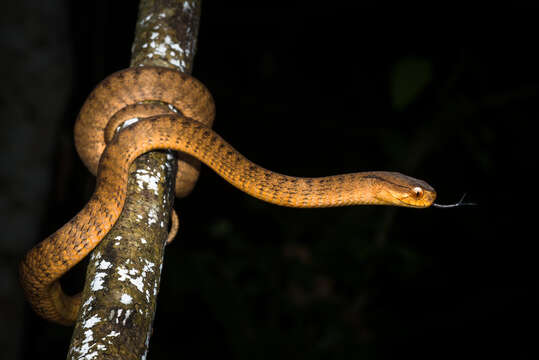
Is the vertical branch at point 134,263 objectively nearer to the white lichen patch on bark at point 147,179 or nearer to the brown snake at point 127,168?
the white lichen patch on bark at point 147,179

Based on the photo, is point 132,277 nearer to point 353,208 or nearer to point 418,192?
A: point 418,192

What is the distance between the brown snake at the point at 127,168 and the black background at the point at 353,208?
2021 millimetres

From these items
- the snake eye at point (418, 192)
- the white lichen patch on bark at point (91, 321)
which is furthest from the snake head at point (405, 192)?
the white lichen patch on bark at point (91, 321)

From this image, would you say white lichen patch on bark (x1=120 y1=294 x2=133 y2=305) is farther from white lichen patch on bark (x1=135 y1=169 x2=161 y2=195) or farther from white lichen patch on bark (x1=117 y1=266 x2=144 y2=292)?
white lichen patch on bark (x1=135 y1=169 x2=161 y2=195)

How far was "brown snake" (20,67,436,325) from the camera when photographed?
7.06ft

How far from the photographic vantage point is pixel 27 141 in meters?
4.30

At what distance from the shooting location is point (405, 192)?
10.7 feet

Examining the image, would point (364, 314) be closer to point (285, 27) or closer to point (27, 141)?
point (285, 27)

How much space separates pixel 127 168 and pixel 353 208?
4.59m

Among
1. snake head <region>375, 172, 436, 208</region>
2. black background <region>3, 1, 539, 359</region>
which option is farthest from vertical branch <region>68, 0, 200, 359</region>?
black background <region>3, 1, 539, 359</region>

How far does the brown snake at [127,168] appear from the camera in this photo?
2150 mm

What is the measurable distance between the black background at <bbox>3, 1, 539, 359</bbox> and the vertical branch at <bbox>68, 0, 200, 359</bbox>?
2677 millimetres

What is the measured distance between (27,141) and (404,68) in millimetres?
4257

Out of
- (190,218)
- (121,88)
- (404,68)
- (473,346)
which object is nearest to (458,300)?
(473,346)
